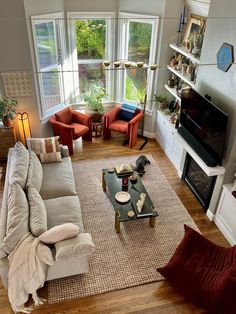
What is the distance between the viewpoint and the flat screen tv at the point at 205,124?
356 cm

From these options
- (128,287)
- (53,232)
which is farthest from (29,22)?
(128,287)

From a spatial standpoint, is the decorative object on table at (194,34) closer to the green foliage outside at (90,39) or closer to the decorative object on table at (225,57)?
the decorative object on table at (225,57)

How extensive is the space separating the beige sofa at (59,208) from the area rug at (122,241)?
0.23 metres

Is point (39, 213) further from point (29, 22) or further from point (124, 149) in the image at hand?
point (29, 22)

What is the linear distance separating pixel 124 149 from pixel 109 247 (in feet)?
8.57

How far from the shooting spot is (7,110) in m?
4.95

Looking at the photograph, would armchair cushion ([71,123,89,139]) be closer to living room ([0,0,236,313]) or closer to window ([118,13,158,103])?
living room ([0,0,236,313])

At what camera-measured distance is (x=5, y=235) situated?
2957mm

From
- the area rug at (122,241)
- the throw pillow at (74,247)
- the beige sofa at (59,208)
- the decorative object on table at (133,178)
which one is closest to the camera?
the throw pillow at (74,247)

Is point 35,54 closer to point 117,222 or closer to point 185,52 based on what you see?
point 185,52

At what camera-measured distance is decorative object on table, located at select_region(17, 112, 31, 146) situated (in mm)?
5270

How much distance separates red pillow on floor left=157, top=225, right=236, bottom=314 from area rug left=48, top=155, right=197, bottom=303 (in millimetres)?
414

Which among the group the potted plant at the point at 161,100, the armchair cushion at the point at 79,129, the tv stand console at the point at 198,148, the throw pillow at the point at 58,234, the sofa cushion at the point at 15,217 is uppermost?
the potted plant at the point at 161,100

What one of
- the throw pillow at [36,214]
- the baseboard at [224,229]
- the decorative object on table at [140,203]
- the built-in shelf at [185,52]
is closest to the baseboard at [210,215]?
the baseboard at [224,229]
